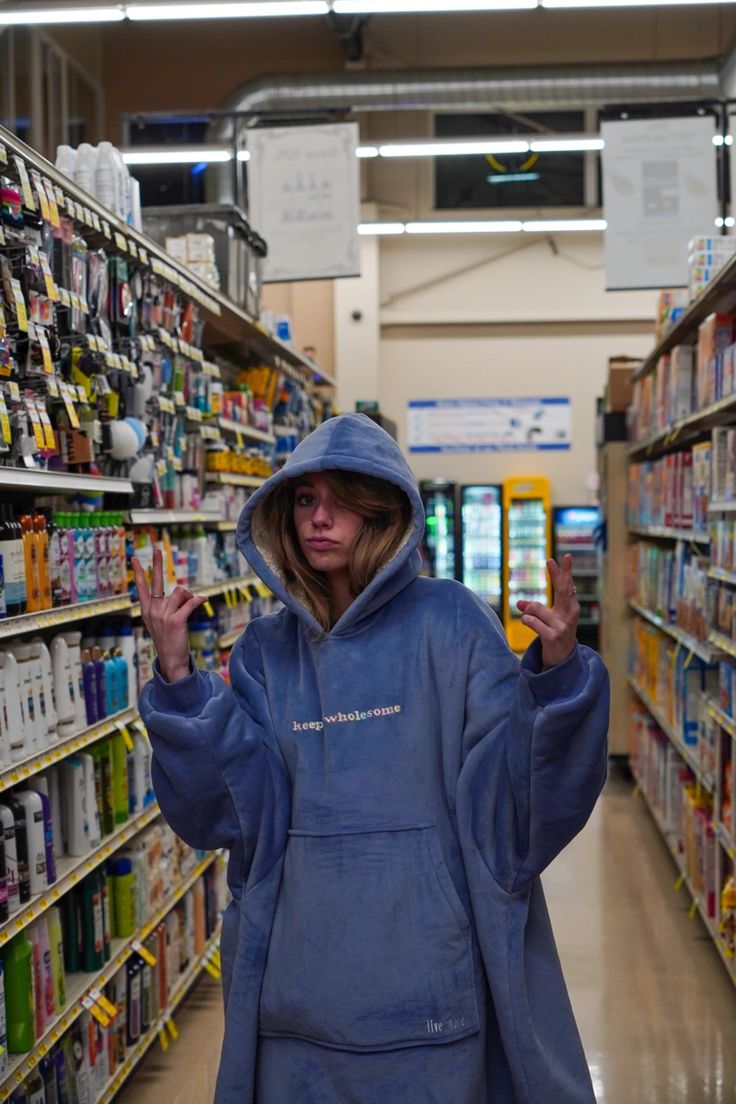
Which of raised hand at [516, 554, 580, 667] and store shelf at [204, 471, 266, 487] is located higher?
store shelf at [204, 471, 266, 487]

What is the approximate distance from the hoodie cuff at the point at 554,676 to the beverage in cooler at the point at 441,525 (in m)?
12.7

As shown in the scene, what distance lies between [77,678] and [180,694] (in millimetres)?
1513

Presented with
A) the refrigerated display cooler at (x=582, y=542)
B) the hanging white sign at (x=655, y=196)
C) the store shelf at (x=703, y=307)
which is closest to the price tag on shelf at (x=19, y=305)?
the store shelf at (x=703, y=307)

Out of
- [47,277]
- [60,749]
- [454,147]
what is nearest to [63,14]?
[454,147]

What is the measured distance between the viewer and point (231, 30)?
13.9 meters

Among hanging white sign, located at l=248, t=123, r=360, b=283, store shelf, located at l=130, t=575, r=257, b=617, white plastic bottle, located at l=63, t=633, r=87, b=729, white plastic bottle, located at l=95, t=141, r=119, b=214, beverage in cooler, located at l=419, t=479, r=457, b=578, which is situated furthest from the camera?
beverage in cooler, located at l=419, t=479, r=457, b=578

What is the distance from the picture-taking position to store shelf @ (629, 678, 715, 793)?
481 cm

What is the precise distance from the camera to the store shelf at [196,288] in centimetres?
315

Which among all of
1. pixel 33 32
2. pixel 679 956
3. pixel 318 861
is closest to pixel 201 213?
pixel 679 956

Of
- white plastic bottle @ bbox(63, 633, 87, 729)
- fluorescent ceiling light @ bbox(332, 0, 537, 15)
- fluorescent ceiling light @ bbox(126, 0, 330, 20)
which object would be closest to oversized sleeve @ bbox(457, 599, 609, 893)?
white plastic bottle @ bbox(63, 633, 87, 729)

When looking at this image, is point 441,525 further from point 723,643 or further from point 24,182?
point 24,182

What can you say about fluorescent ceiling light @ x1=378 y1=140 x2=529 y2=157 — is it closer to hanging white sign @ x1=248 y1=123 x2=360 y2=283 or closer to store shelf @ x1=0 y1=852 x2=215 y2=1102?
hanging white sign @ x1=248 y1=123 x2=360 y2=283

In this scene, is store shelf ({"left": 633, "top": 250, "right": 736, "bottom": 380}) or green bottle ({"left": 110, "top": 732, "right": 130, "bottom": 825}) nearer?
green bottle ({"left": 110, "top": 732, "right": 130, "bottom": 825})

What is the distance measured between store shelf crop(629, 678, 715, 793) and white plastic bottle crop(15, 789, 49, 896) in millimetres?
2685
